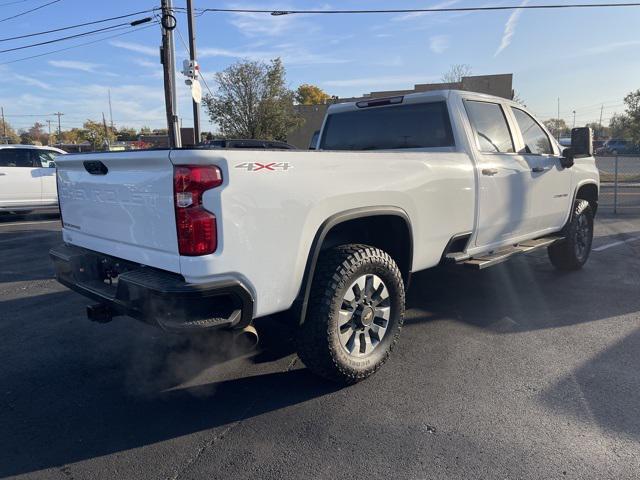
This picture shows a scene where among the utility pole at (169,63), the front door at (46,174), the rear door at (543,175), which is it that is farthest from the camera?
the utility pole at (169,63)

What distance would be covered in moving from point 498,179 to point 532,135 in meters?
1.32

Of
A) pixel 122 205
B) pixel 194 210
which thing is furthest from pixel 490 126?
pixel 122 205

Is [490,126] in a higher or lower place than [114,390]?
higher

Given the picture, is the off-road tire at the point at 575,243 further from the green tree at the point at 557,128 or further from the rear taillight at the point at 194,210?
the green tree at the point at 557,128

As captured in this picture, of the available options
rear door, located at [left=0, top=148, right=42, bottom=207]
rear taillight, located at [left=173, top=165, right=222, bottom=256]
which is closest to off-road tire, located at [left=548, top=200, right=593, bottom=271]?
rear taillight, located at [left=173, top=165, right=222, bottom=256]

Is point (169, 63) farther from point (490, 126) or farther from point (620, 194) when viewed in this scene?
point (620, 194)

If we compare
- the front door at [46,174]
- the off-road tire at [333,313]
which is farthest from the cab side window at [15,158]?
the off-road tire at [333,313]

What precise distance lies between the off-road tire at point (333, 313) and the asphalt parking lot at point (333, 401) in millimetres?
171

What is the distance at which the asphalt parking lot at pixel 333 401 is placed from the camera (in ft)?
8.53

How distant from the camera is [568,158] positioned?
18.5 feet

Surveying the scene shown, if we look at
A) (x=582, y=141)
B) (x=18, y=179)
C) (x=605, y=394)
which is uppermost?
(x=582, y=141)

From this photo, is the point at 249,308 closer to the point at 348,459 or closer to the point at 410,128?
the point at 348,459

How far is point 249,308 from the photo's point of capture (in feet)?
9.04

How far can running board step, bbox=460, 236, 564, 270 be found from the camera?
14.1 feet
